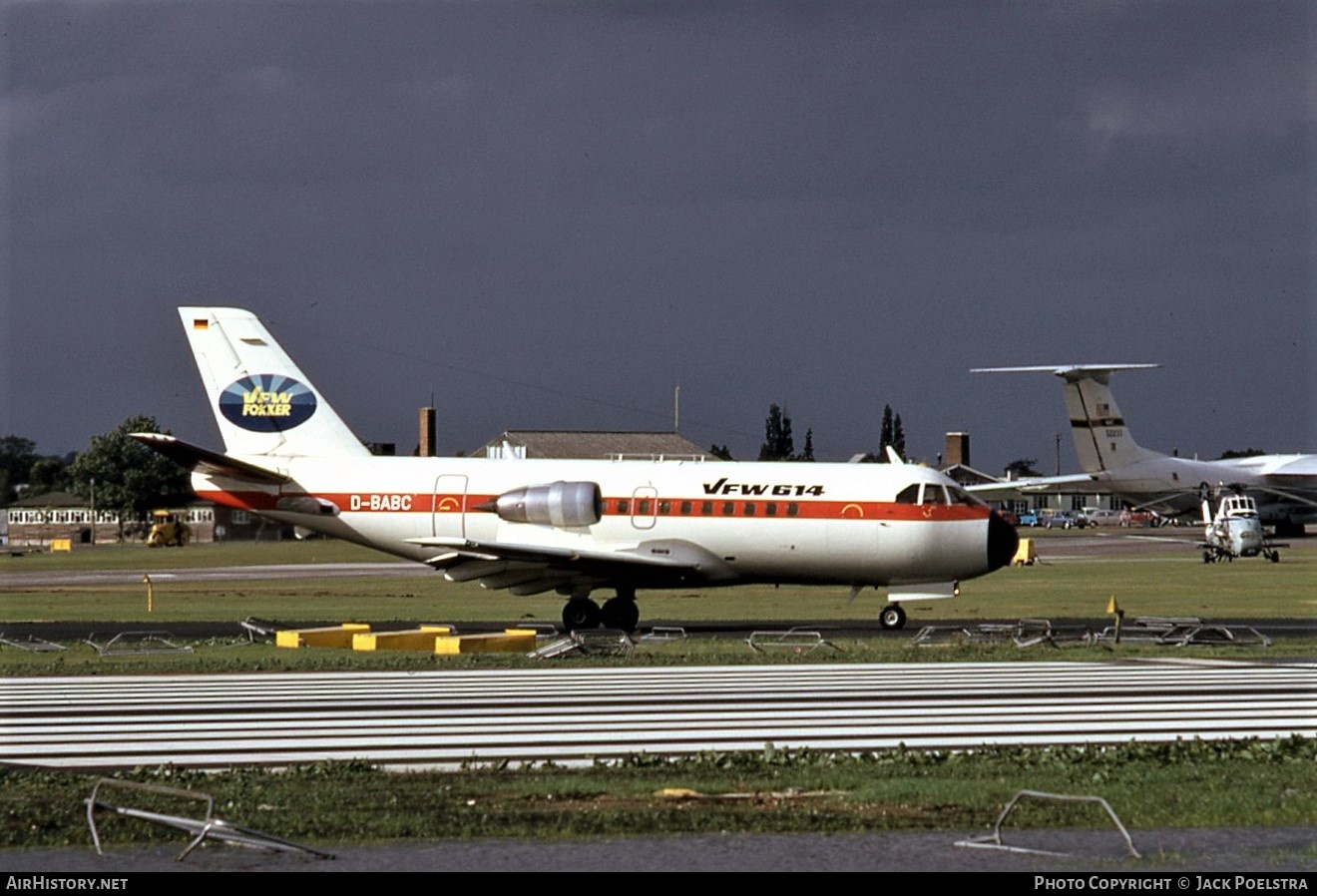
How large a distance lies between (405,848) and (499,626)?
22537 millimetres

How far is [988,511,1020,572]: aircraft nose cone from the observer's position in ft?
106

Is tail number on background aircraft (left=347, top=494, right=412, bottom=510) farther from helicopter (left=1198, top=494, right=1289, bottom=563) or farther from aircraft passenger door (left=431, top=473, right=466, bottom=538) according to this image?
helicopter (left=1198, top=494, right=1289, bottom=563)

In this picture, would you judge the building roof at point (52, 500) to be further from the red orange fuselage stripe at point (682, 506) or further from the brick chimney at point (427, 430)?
the red orange fuselage stripe at point (682, 506)

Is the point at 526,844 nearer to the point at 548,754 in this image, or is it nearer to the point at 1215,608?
the point at 548,754

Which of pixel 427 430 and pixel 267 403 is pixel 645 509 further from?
pixel 427 430

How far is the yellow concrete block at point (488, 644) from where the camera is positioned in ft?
84.4

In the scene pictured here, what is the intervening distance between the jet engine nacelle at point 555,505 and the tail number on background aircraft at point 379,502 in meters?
1.80

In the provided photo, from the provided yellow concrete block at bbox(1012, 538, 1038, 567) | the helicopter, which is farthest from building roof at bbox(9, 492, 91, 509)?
the helicopter

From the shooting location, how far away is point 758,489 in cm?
3278

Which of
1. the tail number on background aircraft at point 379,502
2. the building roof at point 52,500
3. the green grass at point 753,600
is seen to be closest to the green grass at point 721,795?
the tail number on background aircraft at point 379,502

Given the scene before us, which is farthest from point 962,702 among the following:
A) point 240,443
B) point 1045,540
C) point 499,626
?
point 1045,540

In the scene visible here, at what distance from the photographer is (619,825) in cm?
1068

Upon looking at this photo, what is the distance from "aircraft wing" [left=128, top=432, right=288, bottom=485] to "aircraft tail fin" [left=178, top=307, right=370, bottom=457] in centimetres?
88

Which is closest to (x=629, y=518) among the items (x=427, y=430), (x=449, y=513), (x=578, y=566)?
(x=578, y=566)
